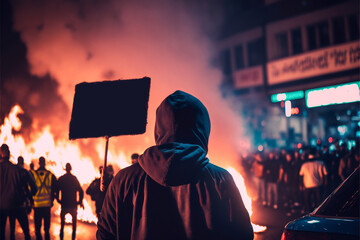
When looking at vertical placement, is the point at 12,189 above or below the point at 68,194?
above

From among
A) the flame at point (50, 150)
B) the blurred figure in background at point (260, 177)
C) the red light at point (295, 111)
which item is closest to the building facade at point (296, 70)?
the red light at point (295, 111)

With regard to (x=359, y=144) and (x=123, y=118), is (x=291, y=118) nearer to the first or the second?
(x=359, y=144)

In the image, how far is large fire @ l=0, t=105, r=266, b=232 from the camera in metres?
10.0

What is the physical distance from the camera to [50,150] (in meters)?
11.1

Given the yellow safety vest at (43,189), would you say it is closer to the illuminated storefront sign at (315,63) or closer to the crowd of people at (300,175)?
the crowd of people at (300,175)

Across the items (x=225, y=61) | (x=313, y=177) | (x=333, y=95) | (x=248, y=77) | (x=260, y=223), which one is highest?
(x=225, y=61)

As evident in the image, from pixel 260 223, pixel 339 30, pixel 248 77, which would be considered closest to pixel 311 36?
pixel 339 30

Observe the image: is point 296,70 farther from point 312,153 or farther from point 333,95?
point 312,153

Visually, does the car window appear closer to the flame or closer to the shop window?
the flame

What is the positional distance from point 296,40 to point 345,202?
734 inches

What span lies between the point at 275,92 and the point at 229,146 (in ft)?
25.8

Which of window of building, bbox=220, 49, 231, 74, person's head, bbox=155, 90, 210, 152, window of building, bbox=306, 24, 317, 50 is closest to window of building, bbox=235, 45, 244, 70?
window of building, bbox=220, 49, 231, 74

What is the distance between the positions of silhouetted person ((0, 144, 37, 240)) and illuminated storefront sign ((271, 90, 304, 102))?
16.3m

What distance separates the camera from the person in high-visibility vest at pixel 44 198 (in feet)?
22.1
